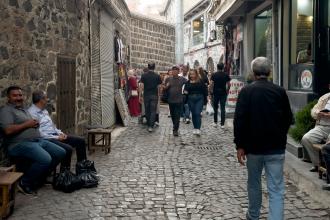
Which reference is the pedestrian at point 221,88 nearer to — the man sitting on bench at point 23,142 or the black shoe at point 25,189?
the man sitting on bench at point 23,142

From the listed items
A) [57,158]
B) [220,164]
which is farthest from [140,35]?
[57,158]

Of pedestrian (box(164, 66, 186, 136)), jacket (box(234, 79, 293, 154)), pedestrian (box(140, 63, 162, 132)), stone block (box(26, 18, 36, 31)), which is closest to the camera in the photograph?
jacket (box(234, 79, 293, 154))

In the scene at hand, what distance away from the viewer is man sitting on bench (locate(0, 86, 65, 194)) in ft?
19.4

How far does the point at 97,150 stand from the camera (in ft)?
31.4

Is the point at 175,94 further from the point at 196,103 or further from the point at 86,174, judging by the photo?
the point at 86,174

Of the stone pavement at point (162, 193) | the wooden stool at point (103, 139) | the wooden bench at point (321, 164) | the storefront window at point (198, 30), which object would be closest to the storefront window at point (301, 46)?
the stone pavement at point (162, 193)

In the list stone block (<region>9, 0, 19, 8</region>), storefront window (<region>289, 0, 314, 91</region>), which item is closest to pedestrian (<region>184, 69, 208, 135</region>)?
storefront window (<region>289, 0, 314, 91</region>)

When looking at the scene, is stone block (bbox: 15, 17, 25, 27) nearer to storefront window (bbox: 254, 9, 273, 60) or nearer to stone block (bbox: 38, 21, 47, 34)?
stone block (bbox: 38, 21, 47, 34)

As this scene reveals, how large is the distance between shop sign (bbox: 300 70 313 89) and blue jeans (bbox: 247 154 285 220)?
5275mm

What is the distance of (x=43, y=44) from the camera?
7.55m

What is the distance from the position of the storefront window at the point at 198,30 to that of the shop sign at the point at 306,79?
19.5m

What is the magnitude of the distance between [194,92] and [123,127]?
3247 mm

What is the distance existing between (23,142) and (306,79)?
593 cm

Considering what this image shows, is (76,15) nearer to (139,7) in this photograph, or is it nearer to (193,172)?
(193,172)
